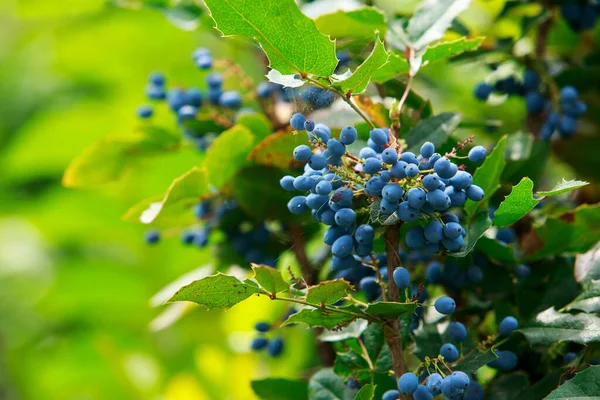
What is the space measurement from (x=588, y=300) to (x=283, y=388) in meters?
0.45

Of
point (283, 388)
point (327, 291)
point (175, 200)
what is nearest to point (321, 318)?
point (327, 291)

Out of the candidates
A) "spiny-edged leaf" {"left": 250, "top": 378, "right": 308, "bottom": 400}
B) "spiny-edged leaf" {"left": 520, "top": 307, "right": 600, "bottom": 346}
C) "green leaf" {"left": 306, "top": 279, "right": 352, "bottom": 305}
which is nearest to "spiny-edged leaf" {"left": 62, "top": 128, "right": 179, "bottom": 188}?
"spiny-edged leaf" {"left": 250, "top": 378, "right": 308, "bottom": 400}

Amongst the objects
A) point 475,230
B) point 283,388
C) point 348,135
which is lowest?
point 283,388

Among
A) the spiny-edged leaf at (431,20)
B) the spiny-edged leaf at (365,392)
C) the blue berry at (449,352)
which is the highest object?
the spiny-edged leaf at (431,20)

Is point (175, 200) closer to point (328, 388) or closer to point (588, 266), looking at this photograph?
point (328, 388)

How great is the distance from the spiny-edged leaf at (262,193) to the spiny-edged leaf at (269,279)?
14.9 inches

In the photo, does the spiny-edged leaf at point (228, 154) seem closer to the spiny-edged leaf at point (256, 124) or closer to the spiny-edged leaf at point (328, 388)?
the spiny-edged leaf at point (256, 124)

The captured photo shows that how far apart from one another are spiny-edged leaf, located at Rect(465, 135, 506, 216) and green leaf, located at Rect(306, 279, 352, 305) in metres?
0.22

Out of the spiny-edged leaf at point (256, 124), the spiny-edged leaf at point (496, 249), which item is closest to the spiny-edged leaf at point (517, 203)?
the spiny-edged leaf at point (496, 249)

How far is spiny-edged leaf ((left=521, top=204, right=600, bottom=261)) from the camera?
102cm

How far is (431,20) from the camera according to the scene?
1087mm

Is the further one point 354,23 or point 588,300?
point 354,23

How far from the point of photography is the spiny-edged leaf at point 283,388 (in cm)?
106

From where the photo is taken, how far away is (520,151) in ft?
3.75
